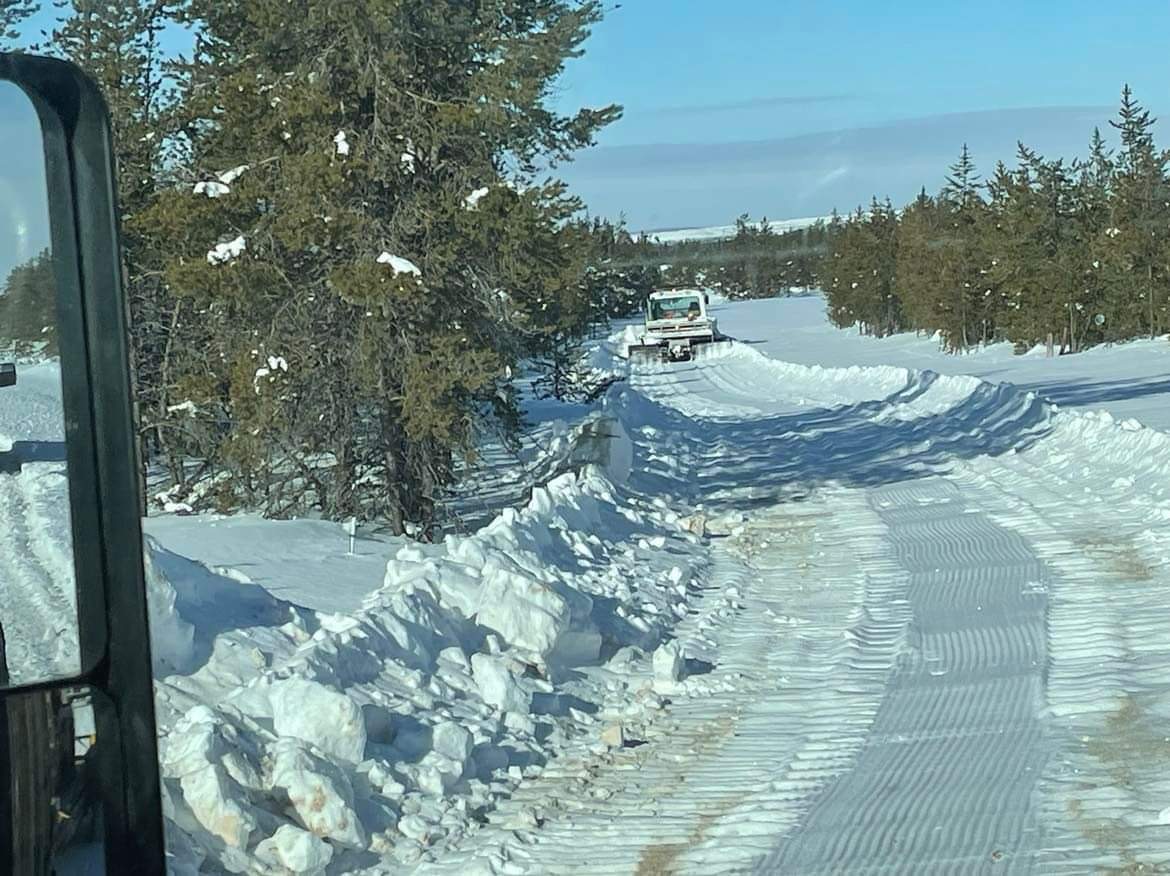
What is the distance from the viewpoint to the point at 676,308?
5703 centimetres

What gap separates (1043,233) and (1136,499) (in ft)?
114

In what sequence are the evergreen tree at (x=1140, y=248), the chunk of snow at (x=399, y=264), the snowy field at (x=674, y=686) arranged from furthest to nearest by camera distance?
1. the evergreen tree at (x=1140, y=248)
2. the chunk of snow at (x=399, y=264)
3. the snowy field at (x=674, y=686)

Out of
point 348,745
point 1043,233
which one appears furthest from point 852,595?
→ point 1043,233

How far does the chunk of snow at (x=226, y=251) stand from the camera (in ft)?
44.4

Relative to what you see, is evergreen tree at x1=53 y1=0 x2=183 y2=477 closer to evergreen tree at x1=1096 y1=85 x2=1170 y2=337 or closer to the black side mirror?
the black side mirror

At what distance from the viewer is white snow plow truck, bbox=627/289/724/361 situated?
56594mm

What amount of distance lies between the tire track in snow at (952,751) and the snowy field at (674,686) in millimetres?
21

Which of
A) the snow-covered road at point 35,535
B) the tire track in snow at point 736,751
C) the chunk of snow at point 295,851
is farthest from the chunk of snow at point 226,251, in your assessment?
the snow-covered road at point 35,535

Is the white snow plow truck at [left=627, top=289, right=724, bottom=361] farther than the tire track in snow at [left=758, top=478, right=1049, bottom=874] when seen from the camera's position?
Yes

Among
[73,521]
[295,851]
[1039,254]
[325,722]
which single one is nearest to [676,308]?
[1039,254]

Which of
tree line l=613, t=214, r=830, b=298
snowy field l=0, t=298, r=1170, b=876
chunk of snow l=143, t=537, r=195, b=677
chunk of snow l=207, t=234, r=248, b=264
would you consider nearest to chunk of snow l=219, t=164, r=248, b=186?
chunk of snow l=207, t=234, r=248, b=264

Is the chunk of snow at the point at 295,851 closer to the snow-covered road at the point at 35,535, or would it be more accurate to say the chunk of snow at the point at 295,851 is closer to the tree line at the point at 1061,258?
the snow-covered road at the point at 35,535

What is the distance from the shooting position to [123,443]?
2326 mm

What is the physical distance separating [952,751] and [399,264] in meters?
7.47
